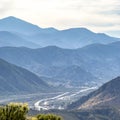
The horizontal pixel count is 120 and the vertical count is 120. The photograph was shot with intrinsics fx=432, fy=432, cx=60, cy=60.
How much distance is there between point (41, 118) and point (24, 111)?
5333mm

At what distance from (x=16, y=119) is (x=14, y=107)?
163 cm

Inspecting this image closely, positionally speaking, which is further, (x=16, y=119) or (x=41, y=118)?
(x=41, y=118)

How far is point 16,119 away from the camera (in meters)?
57.5

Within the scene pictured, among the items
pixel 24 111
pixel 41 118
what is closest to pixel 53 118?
pixel 41 118

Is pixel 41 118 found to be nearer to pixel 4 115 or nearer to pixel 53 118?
pixel 53 118

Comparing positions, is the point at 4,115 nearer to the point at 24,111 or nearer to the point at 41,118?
the point at 24,111

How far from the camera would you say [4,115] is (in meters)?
57.5

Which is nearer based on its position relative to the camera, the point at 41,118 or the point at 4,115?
the point at 4,115

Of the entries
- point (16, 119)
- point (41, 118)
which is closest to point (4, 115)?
point (16, 119)

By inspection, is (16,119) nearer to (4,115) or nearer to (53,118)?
(4,115)

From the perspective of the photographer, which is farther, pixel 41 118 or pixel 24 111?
pixel 41 118

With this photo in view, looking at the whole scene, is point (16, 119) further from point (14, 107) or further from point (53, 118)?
point (53, 118)

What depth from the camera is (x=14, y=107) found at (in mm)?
57906

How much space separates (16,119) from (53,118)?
6.62 metres
